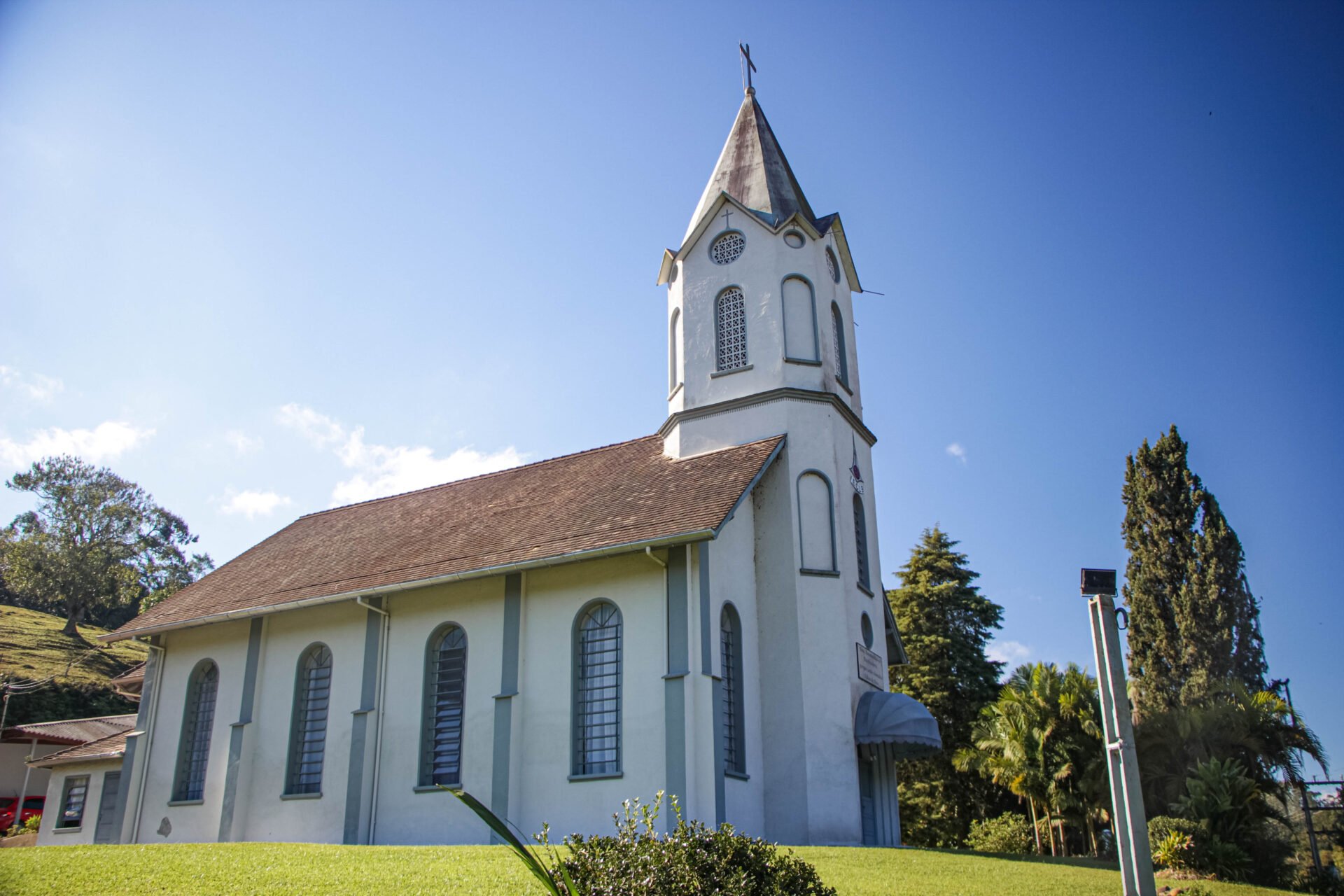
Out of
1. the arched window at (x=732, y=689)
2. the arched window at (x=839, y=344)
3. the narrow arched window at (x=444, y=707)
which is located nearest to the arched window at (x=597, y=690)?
the arched window at (x=732, y=689)

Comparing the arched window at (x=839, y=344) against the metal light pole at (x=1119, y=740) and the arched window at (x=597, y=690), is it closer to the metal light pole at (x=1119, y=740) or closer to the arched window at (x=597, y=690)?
the arched window at (x=597, y=690)

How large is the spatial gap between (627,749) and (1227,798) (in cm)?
1485

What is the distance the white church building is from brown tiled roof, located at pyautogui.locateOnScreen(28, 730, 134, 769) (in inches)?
59.4

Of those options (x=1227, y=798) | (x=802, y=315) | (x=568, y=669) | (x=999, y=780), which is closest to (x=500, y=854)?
(x=568, y=669)

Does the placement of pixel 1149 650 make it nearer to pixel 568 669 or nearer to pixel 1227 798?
pixel 1227 798

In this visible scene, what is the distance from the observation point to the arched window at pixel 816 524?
874 inches

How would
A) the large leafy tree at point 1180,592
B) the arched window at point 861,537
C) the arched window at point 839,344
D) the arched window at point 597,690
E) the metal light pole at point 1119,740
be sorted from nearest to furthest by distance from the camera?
the metal light pole at point 1119,740, the arched window at point 597,690, the arched window at point 861,537, the arched window at point 839,344, the large leafy tree at point 1180,592

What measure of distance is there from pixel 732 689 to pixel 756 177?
14.2 meters

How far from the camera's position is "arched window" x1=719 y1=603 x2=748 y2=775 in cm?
1955

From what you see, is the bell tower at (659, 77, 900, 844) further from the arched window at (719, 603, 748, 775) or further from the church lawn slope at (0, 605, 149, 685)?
the church lawn slope at (0, 605, 149, 685)

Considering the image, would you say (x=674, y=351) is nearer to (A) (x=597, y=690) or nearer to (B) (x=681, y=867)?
(A) (x=597, y=690)

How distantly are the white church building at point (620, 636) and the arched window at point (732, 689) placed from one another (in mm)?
59

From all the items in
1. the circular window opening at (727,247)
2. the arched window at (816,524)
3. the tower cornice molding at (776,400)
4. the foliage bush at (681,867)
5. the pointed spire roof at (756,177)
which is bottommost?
the foliage bush at (681,867)

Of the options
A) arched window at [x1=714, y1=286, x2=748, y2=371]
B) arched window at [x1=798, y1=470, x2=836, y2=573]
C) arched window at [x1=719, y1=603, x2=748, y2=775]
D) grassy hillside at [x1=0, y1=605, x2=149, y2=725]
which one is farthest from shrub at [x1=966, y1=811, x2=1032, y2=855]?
grassy hillside at [x1=0, y1=605, x2=149, y2=725]
